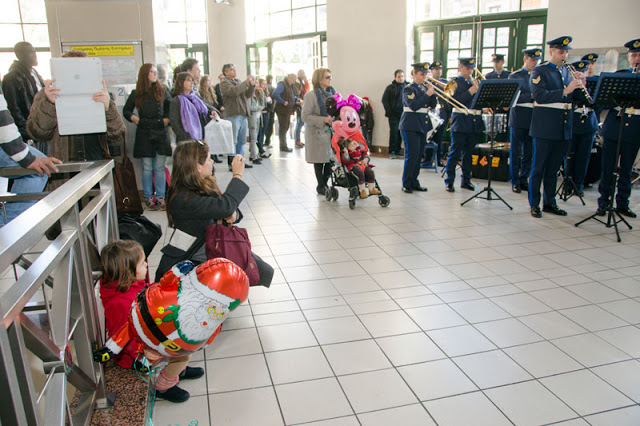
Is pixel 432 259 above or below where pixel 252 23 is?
below

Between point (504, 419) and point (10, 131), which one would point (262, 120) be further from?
point (504, 419)

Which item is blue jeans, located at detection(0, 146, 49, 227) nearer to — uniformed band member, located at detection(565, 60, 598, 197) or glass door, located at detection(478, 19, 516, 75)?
uniformed band member, located at detection(565, 60, 598, 197)

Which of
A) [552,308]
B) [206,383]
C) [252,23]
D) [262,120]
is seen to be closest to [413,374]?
[206,383]

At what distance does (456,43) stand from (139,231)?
7853 millimetres

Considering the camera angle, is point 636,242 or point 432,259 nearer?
point 432,259

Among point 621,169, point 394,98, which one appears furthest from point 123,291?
point 394,98

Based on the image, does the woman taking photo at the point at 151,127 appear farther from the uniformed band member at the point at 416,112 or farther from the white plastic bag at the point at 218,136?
the uniformed band member at the point at 416,112

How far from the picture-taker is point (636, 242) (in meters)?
4.79

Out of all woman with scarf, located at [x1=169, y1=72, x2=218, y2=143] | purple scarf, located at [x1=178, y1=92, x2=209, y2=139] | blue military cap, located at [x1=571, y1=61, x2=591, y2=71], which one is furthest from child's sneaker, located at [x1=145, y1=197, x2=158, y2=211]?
blue military cap, located at [x1=571, y1=61, x2=591, y2=71]

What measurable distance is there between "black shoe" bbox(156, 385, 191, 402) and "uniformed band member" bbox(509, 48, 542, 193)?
5.37 meters

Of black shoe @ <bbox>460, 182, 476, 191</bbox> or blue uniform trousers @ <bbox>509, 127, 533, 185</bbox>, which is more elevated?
blue uniform trousers @ <bbox>509, 127, 533, 185</bbox>

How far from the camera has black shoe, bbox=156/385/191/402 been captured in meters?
2.48

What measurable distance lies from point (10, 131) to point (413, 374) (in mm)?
2363

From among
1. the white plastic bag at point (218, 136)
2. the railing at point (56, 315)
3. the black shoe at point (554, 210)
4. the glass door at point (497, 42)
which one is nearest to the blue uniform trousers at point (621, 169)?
the black shoe at point (554, 210)
